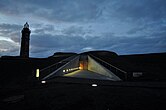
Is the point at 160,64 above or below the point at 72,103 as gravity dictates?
above

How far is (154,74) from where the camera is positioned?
606 inches

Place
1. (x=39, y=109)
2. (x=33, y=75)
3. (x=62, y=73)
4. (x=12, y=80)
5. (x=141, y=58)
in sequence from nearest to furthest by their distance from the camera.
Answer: (x=39, y=109), (x=12, y=80), (x=33, y=75), (x=62, y=73), (x=141, y=58)

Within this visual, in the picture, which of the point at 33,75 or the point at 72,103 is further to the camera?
the point at 33,75

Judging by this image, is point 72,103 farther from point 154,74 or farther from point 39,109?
point 154,74

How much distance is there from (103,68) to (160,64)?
8824 millimetres

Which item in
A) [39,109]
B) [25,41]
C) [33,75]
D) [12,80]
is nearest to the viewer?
[39,109]

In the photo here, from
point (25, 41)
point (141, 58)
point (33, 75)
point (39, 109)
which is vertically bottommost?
point (39, 109)

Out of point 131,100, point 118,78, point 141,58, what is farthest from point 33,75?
point 141,58

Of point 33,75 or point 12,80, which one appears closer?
point 12,80

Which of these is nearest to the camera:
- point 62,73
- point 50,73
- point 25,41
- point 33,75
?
point 33,75

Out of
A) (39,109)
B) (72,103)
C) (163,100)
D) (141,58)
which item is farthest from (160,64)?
(39,109)

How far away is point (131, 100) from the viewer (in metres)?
6.71

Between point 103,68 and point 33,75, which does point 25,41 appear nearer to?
point 33,75

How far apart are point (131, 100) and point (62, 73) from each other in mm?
12383
